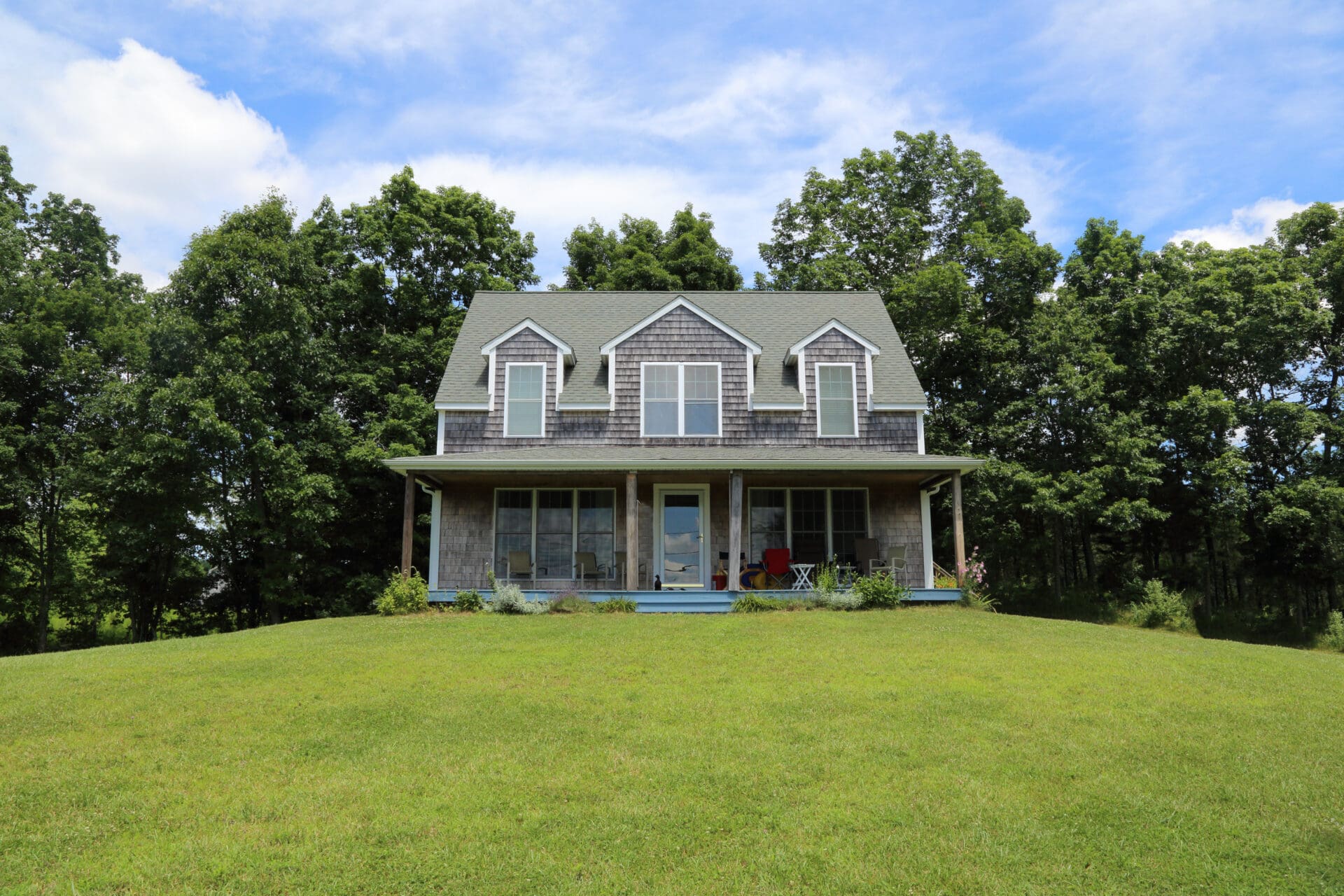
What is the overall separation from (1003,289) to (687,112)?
1521cm

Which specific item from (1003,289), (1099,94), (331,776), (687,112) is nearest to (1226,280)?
(1003,289)

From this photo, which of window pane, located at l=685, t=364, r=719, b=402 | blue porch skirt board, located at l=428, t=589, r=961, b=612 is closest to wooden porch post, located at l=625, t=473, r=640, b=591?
blue porch skirt board, located at l=428, t=589, r=961, b=612

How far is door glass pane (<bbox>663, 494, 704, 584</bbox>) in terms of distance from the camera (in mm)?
18344

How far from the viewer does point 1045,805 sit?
21.3ft

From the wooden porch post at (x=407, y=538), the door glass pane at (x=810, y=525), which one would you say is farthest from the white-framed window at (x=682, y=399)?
the wooden porch post at (x=407, y=538)

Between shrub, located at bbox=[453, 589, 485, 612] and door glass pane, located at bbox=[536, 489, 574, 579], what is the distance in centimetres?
221

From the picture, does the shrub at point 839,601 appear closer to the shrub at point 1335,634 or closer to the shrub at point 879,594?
the shrub at point 879,594

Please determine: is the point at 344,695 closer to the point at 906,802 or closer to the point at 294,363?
the point at 906,802

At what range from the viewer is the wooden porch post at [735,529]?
16.2 m

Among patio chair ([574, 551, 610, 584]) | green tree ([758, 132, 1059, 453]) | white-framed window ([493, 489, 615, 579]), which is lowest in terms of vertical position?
patio chair ([574, 551, 610, 584])

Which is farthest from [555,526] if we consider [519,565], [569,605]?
[569,605]

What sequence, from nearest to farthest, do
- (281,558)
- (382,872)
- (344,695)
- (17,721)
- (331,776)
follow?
(382,872), (331,776), (17,721), (344,695), (281,558)

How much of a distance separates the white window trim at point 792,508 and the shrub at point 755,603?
2.61m

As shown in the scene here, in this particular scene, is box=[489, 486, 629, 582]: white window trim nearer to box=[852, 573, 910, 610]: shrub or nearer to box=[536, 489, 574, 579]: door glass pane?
box=[536, 489, 574, 579]: door glass pane
